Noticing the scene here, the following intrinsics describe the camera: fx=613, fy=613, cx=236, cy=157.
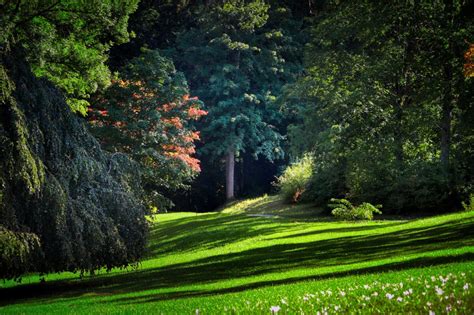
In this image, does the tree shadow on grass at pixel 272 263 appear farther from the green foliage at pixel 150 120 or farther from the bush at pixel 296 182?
the bush at pixel 296 182

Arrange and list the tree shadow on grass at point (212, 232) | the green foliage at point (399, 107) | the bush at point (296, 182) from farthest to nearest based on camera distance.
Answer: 1. the bush at point (296, 182)
2. the green foliage at point (399, 107)
3. the tree shadow on grass at point (212, 232)

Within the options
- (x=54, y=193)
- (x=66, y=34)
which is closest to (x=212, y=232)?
(x=66, y=34)

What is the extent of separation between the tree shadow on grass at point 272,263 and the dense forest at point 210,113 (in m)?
1.23

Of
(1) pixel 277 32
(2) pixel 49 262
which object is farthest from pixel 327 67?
(2) pixel 49 262

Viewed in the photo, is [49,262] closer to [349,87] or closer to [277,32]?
[349,87]

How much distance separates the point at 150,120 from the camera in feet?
100

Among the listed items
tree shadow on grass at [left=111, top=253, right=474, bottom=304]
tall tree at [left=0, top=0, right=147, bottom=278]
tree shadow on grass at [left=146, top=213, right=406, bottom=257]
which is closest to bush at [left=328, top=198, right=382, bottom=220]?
tree shadow on grass at [left=146, top=213, right=406, bottom=257]

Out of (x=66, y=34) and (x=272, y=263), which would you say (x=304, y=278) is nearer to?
(x=272, y=263)

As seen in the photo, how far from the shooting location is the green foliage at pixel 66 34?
16.8 m

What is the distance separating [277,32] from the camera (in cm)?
4600

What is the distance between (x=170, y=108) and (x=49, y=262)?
19947 millimetres

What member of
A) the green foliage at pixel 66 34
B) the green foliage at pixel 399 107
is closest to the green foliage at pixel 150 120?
the green foliage at pixel 66 34

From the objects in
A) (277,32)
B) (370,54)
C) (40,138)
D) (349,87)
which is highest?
(277,32)

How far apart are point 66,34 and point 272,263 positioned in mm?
10608
